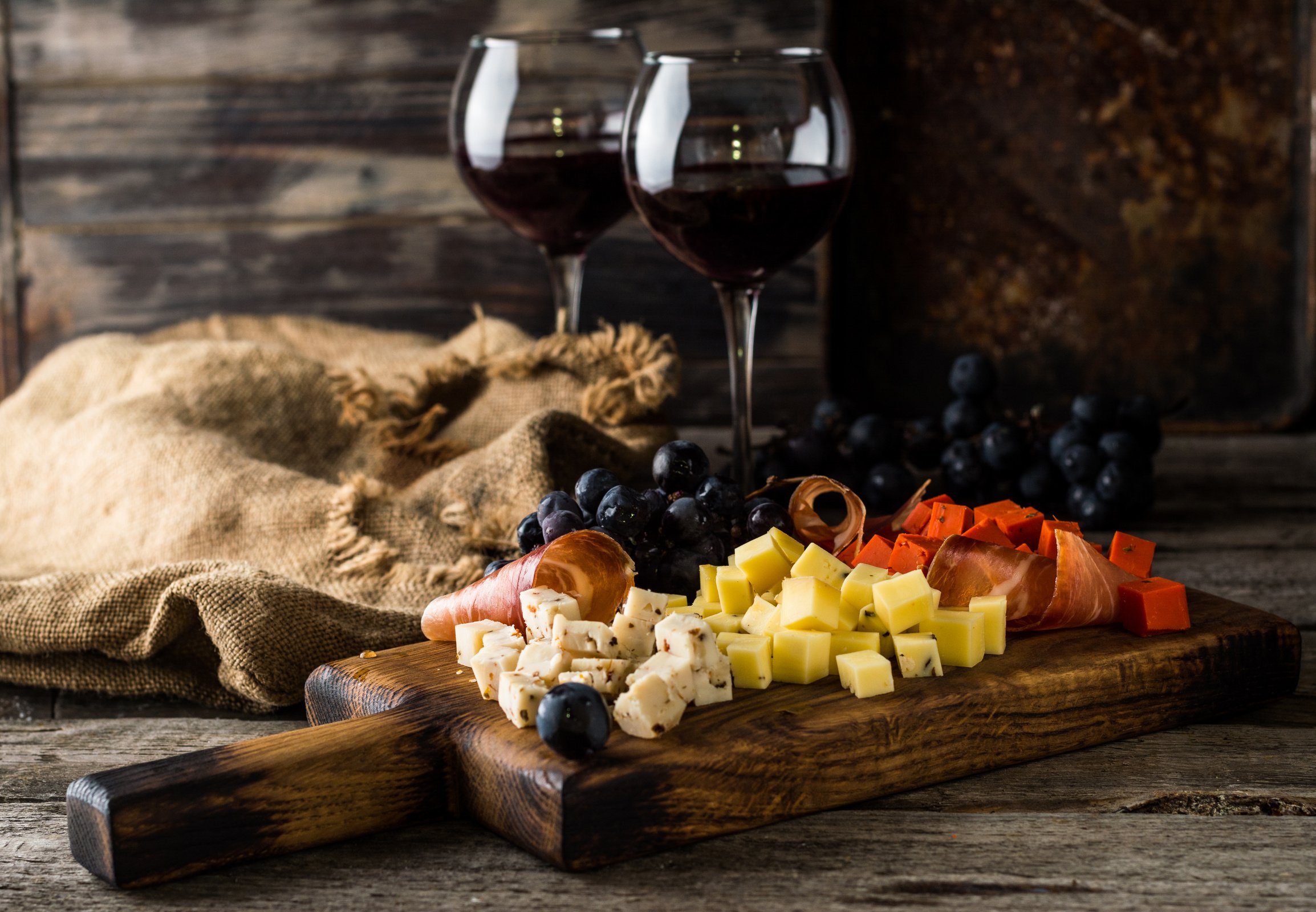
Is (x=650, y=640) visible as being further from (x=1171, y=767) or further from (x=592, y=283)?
(x=592, y=283)

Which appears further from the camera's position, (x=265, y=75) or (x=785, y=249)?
(x=265, y=75)

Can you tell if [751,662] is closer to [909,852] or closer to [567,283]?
[909,852]

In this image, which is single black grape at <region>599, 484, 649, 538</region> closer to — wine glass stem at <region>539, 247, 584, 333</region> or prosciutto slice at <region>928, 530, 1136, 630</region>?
prosciutto slice at <region>928, 530, 1136, 630</region>

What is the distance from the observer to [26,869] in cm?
65

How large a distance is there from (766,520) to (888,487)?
0.40 metres

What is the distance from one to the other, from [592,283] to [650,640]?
3.96ft

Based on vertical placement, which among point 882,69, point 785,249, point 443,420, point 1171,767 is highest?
point 882,69

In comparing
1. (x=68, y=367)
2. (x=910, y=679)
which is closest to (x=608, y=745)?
(x=910, y=679)

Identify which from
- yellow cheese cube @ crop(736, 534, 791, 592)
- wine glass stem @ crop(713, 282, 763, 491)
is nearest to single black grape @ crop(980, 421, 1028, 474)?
wine glass stem @ crop(713, 282, 763, 491)

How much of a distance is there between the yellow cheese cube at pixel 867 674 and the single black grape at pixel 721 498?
19cm

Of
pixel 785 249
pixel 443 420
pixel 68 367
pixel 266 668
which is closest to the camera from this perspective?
pixel 266 668

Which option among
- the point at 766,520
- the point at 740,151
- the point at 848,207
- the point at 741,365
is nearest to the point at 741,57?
the point at 740,151

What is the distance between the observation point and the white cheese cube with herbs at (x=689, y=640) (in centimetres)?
70

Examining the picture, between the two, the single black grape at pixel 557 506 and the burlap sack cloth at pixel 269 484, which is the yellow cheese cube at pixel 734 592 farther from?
the burlap sack cloth at pixel 269 484
